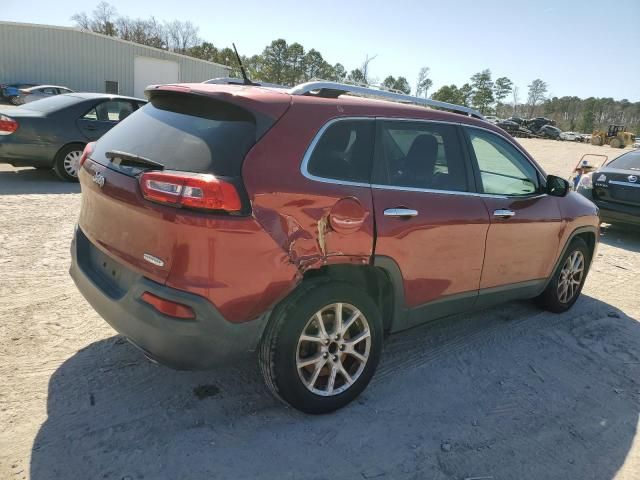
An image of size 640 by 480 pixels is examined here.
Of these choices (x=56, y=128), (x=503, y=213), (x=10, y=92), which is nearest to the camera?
(x=503, y=213)

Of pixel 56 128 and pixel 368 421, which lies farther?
pixel 56 128

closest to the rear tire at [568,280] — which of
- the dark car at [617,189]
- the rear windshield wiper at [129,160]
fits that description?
the rear windshield wiper at [129,160]

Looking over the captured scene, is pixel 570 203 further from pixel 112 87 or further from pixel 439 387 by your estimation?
pixel 112 87

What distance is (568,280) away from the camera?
186 inches

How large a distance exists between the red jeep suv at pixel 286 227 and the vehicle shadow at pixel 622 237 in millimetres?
5419

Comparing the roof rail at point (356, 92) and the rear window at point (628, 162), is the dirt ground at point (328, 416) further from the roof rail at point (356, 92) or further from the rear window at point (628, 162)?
the rear window at point (628, 162)

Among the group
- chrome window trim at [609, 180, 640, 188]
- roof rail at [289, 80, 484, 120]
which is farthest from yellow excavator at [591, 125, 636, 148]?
roof rail at [289, 80, 484, 120]

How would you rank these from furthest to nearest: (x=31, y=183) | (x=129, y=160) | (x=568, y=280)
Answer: (x=31, y=183) < (x=568, y=280) < (x=129, y=160)

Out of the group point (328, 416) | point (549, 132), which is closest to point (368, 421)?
point (328, 416)

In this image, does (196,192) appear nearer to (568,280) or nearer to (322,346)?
(322,346)

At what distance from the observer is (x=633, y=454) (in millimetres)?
2852

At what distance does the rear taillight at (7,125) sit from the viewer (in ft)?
25.3

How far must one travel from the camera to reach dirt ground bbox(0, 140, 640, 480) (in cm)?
251

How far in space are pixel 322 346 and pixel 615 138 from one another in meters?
51.3
